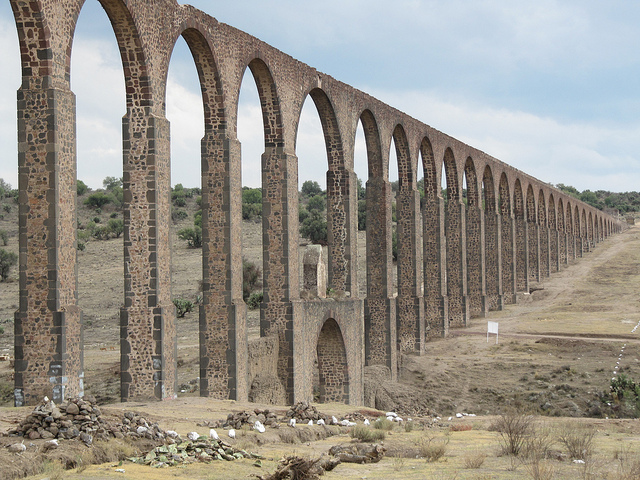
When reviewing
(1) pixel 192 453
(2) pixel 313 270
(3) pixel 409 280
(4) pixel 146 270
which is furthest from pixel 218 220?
(3) pixel 409 280

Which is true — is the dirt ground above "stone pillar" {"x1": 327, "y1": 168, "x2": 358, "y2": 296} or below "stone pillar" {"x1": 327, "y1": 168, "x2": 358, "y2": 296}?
below

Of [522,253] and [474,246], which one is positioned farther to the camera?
[522,253]

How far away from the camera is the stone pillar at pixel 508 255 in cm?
4359

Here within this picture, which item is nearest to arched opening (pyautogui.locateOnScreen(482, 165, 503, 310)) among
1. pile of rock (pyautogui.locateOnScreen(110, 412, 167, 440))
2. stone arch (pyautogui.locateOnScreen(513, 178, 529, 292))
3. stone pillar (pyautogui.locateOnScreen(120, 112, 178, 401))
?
stone arch (pyautogui.locateOnScreen(513, 178, 529, 292))

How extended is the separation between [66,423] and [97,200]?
183ft

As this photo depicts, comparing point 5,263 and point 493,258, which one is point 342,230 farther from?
point 5,263

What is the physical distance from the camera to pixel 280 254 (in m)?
20.0

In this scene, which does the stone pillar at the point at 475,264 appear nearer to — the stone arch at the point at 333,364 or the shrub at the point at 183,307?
the shrub at the point at 183,307

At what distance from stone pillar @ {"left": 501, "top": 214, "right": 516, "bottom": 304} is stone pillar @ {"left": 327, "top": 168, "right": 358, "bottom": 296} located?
2146cm

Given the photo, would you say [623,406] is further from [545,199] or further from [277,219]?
[545,199]

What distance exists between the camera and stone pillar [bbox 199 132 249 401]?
17.3 metres

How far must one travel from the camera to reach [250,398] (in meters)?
18.2

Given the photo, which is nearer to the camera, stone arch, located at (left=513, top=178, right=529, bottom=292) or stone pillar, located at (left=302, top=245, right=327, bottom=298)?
stone pillar, located at (left=302, top=245, right=327, bottom=298)

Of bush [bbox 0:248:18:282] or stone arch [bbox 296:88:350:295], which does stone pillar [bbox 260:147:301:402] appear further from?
bush [bbox 0:248:18:282]
